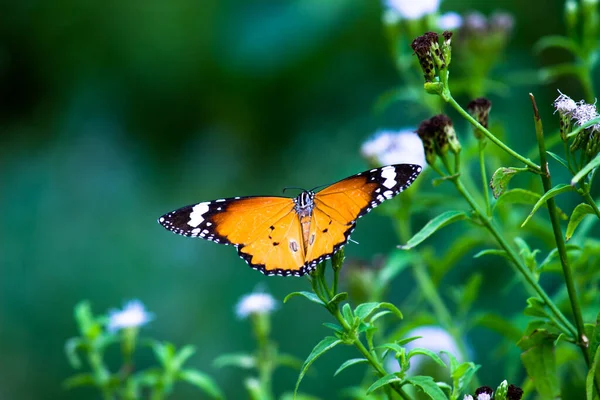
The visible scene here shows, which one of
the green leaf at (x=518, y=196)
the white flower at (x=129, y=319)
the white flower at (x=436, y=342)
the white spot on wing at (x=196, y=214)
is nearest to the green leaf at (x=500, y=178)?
the green leaf at (x=518, y=196)

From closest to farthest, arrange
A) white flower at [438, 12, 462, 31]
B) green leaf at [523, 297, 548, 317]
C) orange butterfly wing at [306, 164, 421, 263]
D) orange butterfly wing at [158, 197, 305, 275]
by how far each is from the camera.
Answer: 1. green leaf at [523, 297, 548, 317]
2. orange butterfly wing at [306, 164, 421, 263]
3. orange butterfly wing at [158, 197, 305, 275]
4. white flower at [438, 12, 462, 31]

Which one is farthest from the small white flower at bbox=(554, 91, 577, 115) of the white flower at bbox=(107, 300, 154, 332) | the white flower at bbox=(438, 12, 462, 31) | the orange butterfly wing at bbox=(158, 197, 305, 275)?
the white flower at bbox=(107, 300, 154, 332)

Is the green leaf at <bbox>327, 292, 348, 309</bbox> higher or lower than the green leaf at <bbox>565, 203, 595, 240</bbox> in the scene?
lower

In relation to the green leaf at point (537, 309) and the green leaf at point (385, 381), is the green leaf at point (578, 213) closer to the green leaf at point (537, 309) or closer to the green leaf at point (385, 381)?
the green leaf at point (537, 309)

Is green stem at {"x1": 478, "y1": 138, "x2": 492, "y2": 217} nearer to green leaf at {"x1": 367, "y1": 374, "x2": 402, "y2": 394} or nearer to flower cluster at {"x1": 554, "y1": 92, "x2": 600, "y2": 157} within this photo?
flower cluster at {"x1": 554, "y1": 92, "x2": 600, "y2": 157}

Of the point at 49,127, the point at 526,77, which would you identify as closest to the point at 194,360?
the point at 49,127

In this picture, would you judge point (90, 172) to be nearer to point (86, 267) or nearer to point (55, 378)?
point (86, 267)

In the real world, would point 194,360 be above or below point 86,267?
below
